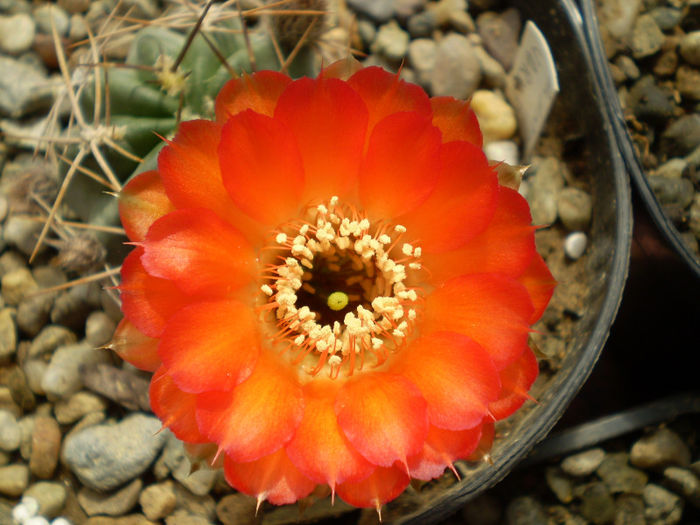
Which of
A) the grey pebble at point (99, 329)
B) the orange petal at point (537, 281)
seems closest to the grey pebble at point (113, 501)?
the grey pebble at point (99, 329)

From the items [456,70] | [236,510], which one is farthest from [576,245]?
[236,510]

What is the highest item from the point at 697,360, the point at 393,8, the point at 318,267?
the point at 393,8

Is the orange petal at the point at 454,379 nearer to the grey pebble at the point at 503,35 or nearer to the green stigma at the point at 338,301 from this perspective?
the green stigma at the point at 338,301

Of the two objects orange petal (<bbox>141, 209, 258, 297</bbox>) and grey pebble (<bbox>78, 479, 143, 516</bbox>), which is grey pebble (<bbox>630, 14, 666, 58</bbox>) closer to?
orange petal (<bbox>141, 209, 258, 297</bbox>)

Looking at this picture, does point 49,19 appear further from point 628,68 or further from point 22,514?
point 628,68

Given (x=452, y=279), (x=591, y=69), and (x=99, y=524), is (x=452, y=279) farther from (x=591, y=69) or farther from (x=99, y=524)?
(x=99, y=524)

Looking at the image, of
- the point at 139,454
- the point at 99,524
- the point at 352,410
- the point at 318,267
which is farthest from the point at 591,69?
the point at 99,524
